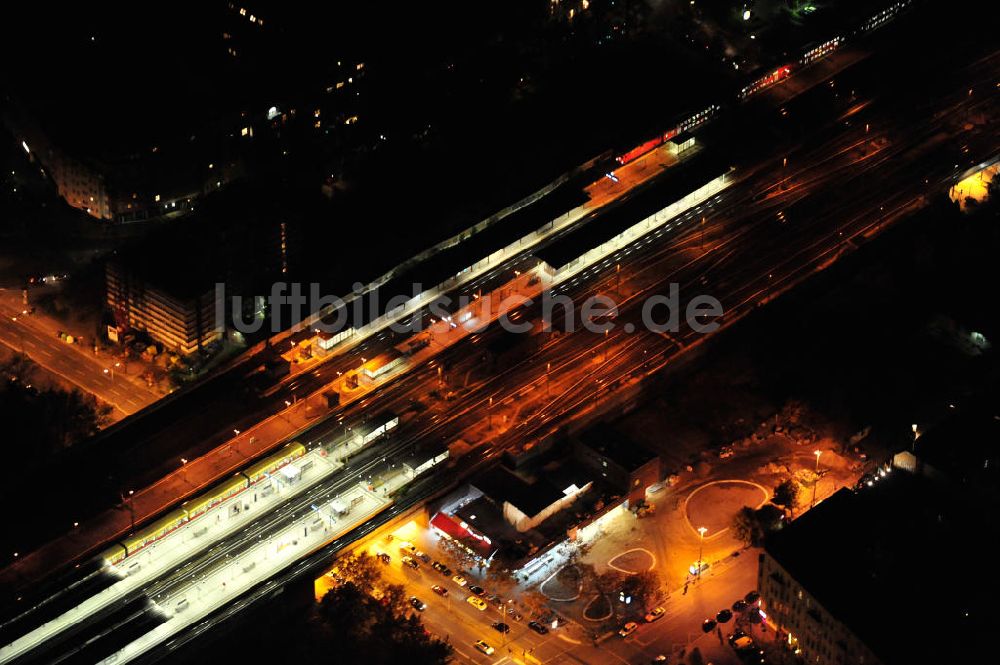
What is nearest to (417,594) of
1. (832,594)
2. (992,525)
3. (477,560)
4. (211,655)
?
(477,560)

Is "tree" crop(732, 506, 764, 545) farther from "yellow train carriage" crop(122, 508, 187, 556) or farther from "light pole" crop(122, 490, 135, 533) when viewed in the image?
"light pole" crop(122, 490, 135, 533)

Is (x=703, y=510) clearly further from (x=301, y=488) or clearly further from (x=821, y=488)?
(x=301, y=488)

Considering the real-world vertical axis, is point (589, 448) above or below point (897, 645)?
above

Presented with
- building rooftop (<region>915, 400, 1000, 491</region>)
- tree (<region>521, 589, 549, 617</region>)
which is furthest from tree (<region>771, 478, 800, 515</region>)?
tree (<region>521, 589, 549, 617</region>)

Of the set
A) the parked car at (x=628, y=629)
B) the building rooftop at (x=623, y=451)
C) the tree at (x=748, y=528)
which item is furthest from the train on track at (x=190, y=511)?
the tree at (x=748, y=528)

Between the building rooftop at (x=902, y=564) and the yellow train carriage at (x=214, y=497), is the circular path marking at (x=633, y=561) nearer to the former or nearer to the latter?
the building rooftop at (x=902, y=564)

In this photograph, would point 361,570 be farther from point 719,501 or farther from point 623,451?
point 719,501
